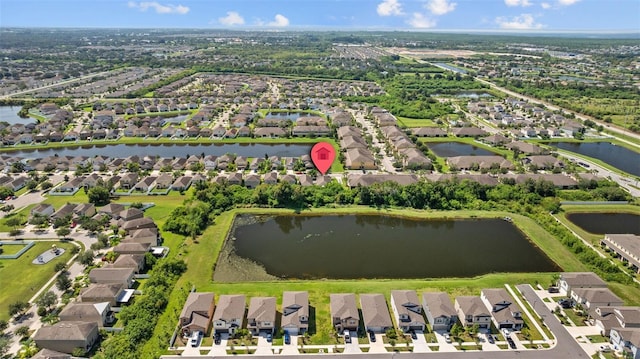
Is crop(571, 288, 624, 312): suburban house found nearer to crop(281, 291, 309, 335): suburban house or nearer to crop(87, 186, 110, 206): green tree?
crop(281, 291, 309, 335): suburban house

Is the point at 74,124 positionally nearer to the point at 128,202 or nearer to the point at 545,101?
the point at 128,202

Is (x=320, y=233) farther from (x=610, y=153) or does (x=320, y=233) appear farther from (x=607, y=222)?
(x=610, y=153)

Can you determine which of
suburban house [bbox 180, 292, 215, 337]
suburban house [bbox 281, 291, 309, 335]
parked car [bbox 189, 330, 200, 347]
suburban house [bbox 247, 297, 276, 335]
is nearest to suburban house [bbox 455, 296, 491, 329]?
suburban house [bbox 281, 291, 309, 335]

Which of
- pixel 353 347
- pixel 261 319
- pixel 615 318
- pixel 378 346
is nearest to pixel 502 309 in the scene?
pixel 615 318

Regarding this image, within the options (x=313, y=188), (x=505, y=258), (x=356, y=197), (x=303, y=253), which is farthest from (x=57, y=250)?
(x=505, y=258)

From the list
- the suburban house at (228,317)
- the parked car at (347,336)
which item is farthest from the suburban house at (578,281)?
the suburban house at (228,317)

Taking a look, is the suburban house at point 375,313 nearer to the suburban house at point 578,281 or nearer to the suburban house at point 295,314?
the suburban house at point 295,314

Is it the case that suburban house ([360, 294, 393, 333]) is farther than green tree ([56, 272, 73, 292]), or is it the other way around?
green tree ([56, 272, 73, 292])
